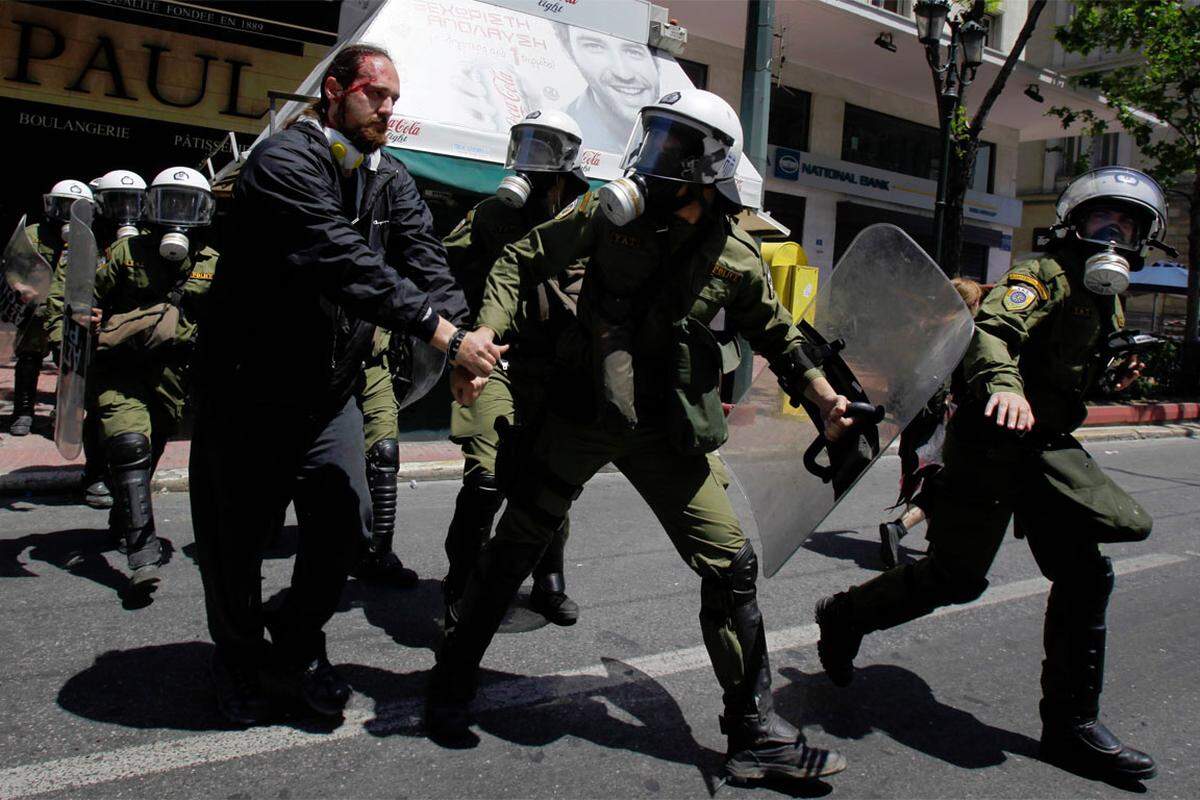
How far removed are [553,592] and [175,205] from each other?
2426 millimetres

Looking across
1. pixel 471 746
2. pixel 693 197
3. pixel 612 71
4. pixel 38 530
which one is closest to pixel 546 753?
pixel 471 746

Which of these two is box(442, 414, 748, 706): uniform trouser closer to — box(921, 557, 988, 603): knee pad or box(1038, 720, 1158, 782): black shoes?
box(921, 557, 988, 603): knee pad

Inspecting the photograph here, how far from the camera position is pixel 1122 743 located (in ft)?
10.5

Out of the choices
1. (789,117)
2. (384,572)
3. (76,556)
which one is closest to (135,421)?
(76,556)

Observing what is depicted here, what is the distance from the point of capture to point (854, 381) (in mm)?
2973

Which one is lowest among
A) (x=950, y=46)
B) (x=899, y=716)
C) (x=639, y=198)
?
(x=899, y=716)

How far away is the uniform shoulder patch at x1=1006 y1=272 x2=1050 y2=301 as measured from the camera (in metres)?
3.12

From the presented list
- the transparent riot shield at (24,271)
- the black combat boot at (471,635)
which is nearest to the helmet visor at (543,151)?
the black combat boot at (471,635)

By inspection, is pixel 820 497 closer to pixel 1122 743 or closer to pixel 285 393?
pixel 1122 743

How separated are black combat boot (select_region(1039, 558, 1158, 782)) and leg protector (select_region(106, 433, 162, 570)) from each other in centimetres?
350

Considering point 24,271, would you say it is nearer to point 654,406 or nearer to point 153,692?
Result: point 153,692

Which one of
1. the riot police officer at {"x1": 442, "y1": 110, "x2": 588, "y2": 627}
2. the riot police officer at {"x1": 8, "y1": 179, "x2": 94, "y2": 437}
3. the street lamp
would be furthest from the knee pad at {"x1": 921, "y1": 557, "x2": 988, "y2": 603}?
the street lamp

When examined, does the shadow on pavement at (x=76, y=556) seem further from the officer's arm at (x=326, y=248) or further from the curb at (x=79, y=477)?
the officer's arm at (x=326, y=248)

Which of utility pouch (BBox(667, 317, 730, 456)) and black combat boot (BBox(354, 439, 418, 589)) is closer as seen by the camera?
utility pouch (BBox(667, 317, 730, 456))
